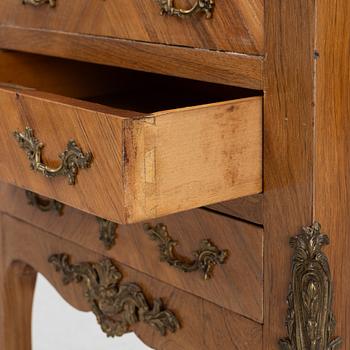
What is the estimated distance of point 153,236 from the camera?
126 centimetres

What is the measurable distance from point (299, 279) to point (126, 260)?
32 cm

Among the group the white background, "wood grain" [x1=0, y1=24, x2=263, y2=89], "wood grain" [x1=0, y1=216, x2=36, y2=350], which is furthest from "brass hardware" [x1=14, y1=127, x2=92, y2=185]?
the white background

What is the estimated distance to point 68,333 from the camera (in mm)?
2363

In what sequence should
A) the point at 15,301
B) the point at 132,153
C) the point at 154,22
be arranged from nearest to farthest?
the point at 132,153
the point at 154,22
the point at 15,301

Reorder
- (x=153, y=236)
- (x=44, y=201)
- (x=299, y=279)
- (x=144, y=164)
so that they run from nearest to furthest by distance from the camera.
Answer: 1. (x=144, y=164)
2. (x=299, y=279)
3. (x=153, y=236)
4. (x=44, y=201)

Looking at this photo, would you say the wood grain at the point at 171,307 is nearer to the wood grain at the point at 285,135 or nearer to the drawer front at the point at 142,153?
the wood grain at the point at 285,135

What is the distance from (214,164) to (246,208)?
0.38ft

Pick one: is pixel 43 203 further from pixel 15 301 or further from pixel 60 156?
pixel 60 156

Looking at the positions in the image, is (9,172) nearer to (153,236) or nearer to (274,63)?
(153,236)

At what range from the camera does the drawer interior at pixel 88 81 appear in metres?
1.45

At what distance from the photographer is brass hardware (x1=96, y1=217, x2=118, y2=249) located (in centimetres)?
134

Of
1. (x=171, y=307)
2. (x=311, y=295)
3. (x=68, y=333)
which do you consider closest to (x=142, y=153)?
(x=311, y=295)

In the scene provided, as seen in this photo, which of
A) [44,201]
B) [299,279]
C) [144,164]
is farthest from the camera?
[44,201]

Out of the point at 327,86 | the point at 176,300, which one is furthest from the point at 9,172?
the point at 327,86
